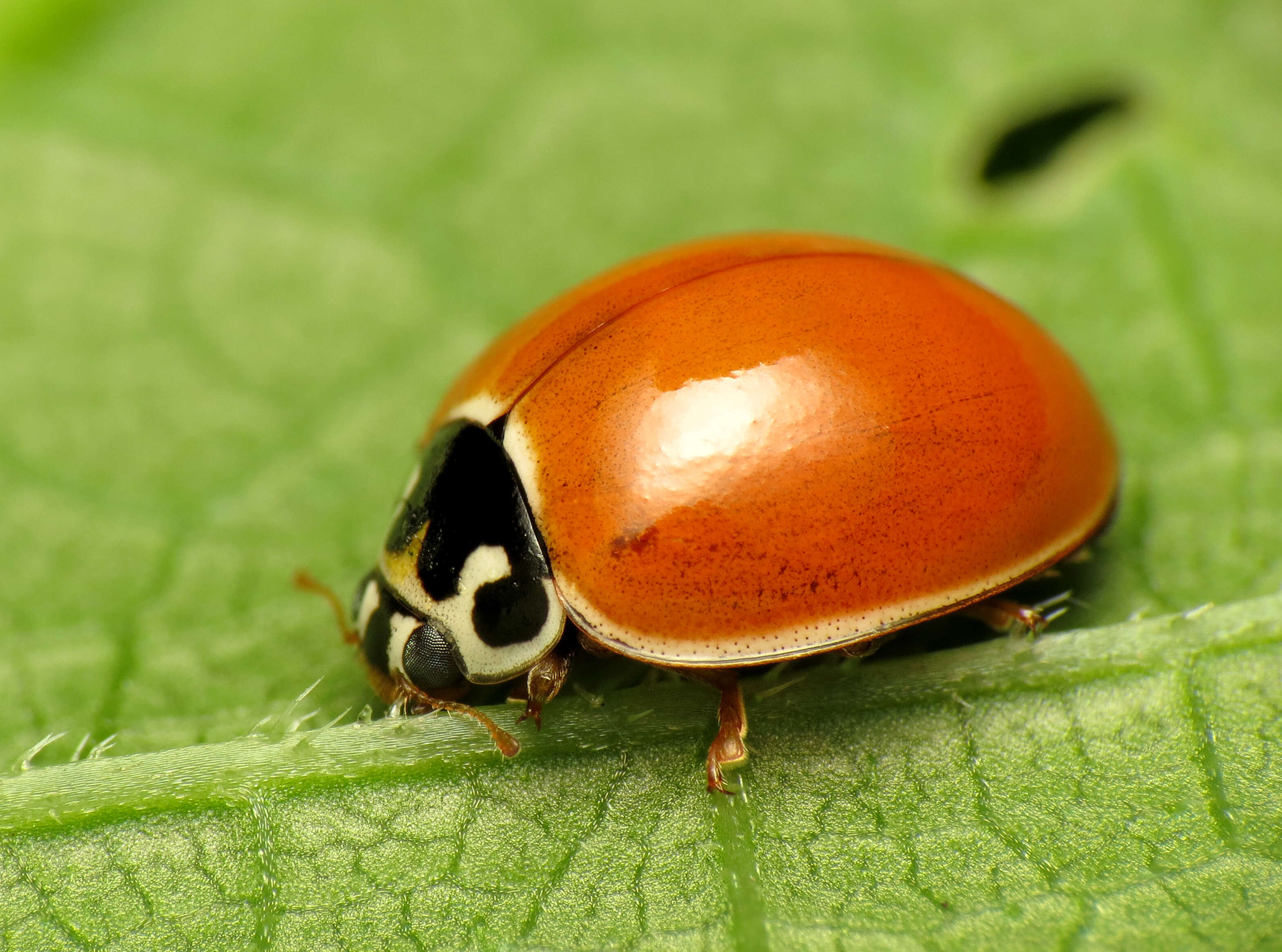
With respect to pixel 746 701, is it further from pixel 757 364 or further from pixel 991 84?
pixel 991 84

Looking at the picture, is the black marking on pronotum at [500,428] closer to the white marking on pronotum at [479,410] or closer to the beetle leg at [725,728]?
the white marking on pronotum at [479,410]

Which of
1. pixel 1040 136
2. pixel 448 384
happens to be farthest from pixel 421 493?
pixel 1040 136

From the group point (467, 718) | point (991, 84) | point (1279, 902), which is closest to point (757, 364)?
point (467, 718)

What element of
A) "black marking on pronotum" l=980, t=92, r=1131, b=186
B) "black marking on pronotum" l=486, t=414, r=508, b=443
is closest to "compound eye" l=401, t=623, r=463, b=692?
"black marking on pronotum" l=486, t=414, r=508, b=443

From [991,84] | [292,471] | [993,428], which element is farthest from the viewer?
[991,84]

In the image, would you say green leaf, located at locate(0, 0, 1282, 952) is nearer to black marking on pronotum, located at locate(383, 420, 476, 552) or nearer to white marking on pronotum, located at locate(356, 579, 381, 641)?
white marking on pronotum, located at locate(356, 579, 381, 641)
